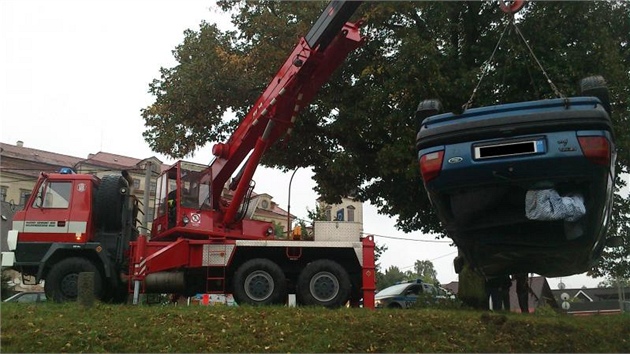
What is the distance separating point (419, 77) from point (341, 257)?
427cm

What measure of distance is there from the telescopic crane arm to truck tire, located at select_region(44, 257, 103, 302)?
8.62 feet

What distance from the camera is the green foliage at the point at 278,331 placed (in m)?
6.51

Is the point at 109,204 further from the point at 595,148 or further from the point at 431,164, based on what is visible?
the point at 595,148

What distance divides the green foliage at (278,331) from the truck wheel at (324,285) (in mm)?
1484

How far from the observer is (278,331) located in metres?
7.05

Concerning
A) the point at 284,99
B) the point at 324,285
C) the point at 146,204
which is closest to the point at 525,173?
the point at 324,285

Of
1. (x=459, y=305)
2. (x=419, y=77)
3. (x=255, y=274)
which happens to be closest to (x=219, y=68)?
(x=419, y=77)

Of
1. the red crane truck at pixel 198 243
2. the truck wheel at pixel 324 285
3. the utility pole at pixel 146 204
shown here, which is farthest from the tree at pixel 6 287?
A: the truck wheel at pixel 324 285

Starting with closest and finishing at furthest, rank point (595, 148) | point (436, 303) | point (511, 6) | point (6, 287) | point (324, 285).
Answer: point (595, 148) < point (511, 6) < point (324, 285) < point (436, 303) < point (6, 287)

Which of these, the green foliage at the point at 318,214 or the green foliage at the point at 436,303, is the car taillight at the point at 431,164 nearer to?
the green foliage at the point at 436,303

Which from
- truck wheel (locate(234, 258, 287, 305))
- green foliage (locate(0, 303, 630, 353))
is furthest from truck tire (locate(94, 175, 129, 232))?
truck wheel (locate(234, 258, 287, 305))

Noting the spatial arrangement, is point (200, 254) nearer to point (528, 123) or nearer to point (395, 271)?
point (528, 123)

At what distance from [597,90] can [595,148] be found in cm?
80

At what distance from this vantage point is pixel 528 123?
4551mm
